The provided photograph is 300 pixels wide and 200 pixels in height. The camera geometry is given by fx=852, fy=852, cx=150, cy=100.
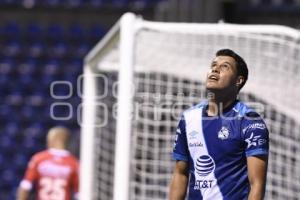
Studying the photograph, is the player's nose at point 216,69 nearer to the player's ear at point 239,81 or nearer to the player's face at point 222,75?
the player's face at point 222,75

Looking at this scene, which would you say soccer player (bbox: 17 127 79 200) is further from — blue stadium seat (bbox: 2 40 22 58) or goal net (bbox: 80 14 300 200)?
blue stadium seat (bbox: 2 40 22 58)

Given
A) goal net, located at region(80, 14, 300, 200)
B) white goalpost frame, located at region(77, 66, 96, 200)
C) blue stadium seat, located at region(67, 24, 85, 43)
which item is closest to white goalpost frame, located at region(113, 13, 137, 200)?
goal net, located at region(80, 14, 300, 200)

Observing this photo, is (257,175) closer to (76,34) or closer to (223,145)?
(223,145)

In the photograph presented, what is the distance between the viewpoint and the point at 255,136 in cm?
377

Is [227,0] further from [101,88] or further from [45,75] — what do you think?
[101,88]

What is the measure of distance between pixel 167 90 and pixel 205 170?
8.79 feet

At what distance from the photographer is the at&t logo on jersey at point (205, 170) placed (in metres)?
3.89

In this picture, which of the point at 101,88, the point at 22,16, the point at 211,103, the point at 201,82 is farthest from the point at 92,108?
the point at 22,16

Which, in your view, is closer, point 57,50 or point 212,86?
point 212,86

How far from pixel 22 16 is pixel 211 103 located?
9.19 metres

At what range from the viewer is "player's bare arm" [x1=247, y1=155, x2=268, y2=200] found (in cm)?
369

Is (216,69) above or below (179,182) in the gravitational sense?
above

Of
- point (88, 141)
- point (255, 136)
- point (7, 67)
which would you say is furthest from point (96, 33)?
point (255, 136)

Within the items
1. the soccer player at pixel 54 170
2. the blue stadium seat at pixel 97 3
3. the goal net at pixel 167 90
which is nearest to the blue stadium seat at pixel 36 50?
the blue stadium seat at pixel 97 3
